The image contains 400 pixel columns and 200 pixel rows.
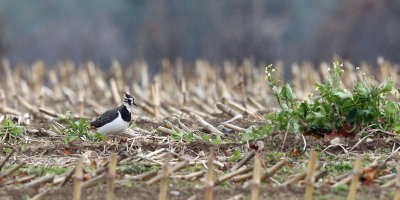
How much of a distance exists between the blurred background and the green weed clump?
45.8ft

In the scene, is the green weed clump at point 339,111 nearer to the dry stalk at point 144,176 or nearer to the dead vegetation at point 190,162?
the dead vegetation at point 190,162

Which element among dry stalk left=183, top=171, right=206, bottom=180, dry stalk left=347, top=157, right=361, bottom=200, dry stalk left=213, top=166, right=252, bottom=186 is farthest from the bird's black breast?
dry stalk left=347, top=157, right=361, bottom=200

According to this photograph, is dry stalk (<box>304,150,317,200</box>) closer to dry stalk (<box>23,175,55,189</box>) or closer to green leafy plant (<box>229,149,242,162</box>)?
green leafy plant (<box>229,149,242,162</box>)

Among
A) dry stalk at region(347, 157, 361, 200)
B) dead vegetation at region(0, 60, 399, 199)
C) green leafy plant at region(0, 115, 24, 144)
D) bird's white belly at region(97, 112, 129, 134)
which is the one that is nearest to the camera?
dry stalk at region(347, 157, 361, 200)

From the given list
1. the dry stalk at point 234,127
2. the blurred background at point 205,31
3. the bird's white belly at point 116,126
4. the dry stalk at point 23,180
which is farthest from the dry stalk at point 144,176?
the blurred background at point 205,31

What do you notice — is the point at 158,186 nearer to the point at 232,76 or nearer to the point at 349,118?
the point at 349,118

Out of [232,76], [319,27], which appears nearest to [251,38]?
[319,27]

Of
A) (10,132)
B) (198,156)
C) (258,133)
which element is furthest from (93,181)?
(10,132)

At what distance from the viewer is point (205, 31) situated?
24.5 m

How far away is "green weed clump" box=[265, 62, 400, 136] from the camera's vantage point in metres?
6.57

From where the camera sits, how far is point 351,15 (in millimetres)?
23484

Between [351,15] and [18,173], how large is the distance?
1906 centimetres

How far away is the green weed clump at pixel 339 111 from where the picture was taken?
6574 millimetres

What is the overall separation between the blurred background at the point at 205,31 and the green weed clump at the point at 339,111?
45.8 feet
